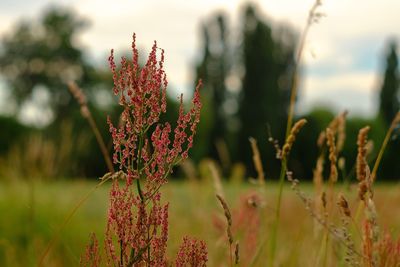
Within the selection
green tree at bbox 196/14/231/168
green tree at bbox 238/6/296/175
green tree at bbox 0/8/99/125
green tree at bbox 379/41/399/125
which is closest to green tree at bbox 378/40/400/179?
green tree at bbox 379/41/399/125

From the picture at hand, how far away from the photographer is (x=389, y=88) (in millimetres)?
41219

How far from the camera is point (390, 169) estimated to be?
34812 mm

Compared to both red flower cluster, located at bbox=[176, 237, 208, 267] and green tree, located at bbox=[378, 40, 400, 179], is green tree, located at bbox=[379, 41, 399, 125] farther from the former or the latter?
red flower cluster, located at bbox=[176, 237, 208, 267]

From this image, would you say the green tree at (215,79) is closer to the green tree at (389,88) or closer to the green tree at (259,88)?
the green tree at (259,88)

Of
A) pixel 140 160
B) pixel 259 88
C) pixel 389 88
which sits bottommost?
pixel 259 88

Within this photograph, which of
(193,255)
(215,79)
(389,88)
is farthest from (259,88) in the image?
(193,255)

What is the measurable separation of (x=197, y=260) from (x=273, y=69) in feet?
122

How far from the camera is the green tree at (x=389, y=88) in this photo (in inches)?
1623

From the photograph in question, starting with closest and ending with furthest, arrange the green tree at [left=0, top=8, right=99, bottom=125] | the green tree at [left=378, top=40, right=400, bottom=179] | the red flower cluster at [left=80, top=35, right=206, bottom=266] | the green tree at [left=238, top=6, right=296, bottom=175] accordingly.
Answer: the red flower cluster at [left=80, top=35, right=206, bottom=266] → the green tree at [left=238, top=6, right=296, bottom=175] → the green tree at [left=378, top=40, right=400, bottom=179] → the green tree at [left=0, top=8, right=99, bottom=125]

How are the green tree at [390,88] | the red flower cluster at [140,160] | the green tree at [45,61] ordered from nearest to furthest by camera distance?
the red flower cluster at [140,160] → the green tree at [390,88] → the green tree at [45,61]

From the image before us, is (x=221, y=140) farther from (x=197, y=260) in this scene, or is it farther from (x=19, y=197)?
(x=197, y=260)

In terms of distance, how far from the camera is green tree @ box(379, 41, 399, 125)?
41219 mm

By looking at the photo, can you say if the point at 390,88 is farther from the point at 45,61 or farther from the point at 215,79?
the point at 45,61

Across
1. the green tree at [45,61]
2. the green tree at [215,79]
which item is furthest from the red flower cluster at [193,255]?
the green tree at [45,61]
